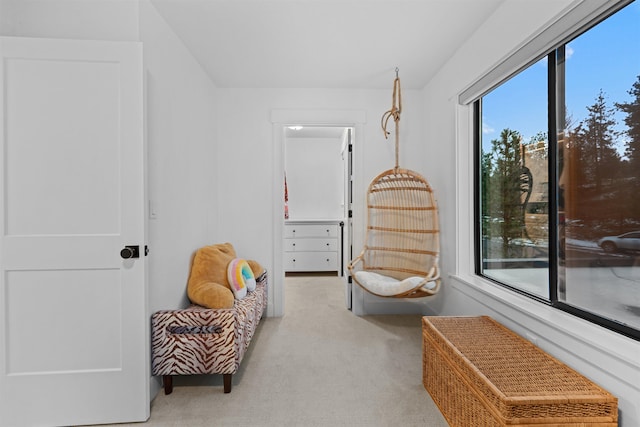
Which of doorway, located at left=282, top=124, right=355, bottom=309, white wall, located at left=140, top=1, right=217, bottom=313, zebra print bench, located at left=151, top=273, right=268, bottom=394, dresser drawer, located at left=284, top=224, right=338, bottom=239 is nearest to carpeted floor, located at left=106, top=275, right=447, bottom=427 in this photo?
zebra print bench, located at left=151, top=273, right=268, bottom=394

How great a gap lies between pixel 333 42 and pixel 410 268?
216cm

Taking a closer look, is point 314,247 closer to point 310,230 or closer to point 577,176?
point 310,230

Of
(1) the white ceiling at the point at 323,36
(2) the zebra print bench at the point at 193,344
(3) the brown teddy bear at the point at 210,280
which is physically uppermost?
(1) the white ceiling at the point at 323,36

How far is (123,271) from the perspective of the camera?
1816 millimetres

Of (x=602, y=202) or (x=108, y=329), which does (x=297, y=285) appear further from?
(x=602, y=202)

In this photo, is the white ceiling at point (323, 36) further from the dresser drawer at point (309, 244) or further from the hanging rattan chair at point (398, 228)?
the dresser drawer at point (309, 244)

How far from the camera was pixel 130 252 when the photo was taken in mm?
1792

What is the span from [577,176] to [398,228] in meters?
1.86

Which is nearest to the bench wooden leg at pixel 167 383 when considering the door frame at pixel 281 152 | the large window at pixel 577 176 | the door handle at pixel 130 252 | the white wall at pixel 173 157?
the white wall at pixel 173 157

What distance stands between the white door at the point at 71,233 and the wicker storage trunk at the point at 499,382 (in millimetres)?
1644

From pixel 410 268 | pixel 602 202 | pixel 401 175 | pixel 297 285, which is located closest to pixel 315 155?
pixel 297 285

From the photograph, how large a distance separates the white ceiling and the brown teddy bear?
1654mm

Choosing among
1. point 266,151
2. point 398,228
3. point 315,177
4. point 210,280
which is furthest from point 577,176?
point 315,177

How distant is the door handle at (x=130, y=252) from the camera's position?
1.79m
